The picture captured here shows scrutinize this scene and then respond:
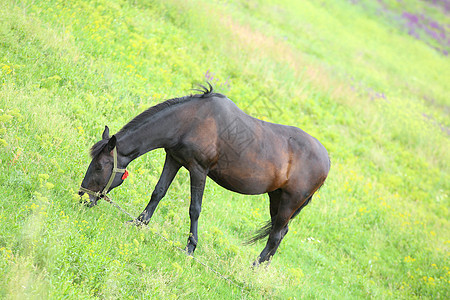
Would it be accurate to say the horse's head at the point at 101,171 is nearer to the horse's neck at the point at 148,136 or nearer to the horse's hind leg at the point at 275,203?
the horse's neck at the point at 148,136

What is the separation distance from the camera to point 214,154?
5.82m

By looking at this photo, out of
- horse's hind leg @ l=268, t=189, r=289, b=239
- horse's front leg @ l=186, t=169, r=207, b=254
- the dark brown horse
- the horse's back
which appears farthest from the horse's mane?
horse's hind leg @ l=268, t=189, r=289, b=239

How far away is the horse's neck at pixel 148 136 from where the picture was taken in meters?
5.52

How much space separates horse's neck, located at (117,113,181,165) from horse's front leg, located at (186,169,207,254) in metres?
0.60

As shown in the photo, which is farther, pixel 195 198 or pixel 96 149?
pixel 195 198

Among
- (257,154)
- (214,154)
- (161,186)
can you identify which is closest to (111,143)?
(161,186)

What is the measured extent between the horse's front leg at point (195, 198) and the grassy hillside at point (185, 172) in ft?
0.93

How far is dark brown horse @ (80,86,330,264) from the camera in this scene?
5.52m

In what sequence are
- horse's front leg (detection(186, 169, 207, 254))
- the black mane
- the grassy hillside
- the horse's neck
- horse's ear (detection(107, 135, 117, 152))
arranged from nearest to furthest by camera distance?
1. the grassy hillside
2. horse's ear (detection(107, 135, 117, 152))
3. the black mane
4. the horse's neck
5. horse's front leg (detection(186, 169, 207, 254))

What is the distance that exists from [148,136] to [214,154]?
938 mm

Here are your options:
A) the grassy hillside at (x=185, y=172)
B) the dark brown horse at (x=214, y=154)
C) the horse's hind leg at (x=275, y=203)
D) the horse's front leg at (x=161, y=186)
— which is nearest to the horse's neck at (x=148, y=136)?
the dark brown horse at (x=214, y=154)

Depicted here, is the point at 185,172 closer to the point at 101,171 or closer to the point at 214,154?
the point at 214,154

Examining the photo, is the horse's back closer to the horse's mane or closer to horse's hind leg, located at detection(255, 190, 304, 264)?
horse's hind leg, located at detection(255, 190, 304, 264)

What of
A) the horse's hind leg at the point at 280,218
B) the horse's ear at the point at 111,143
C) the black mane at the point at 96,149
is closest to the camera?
the horse's ear at the point at 111,143
